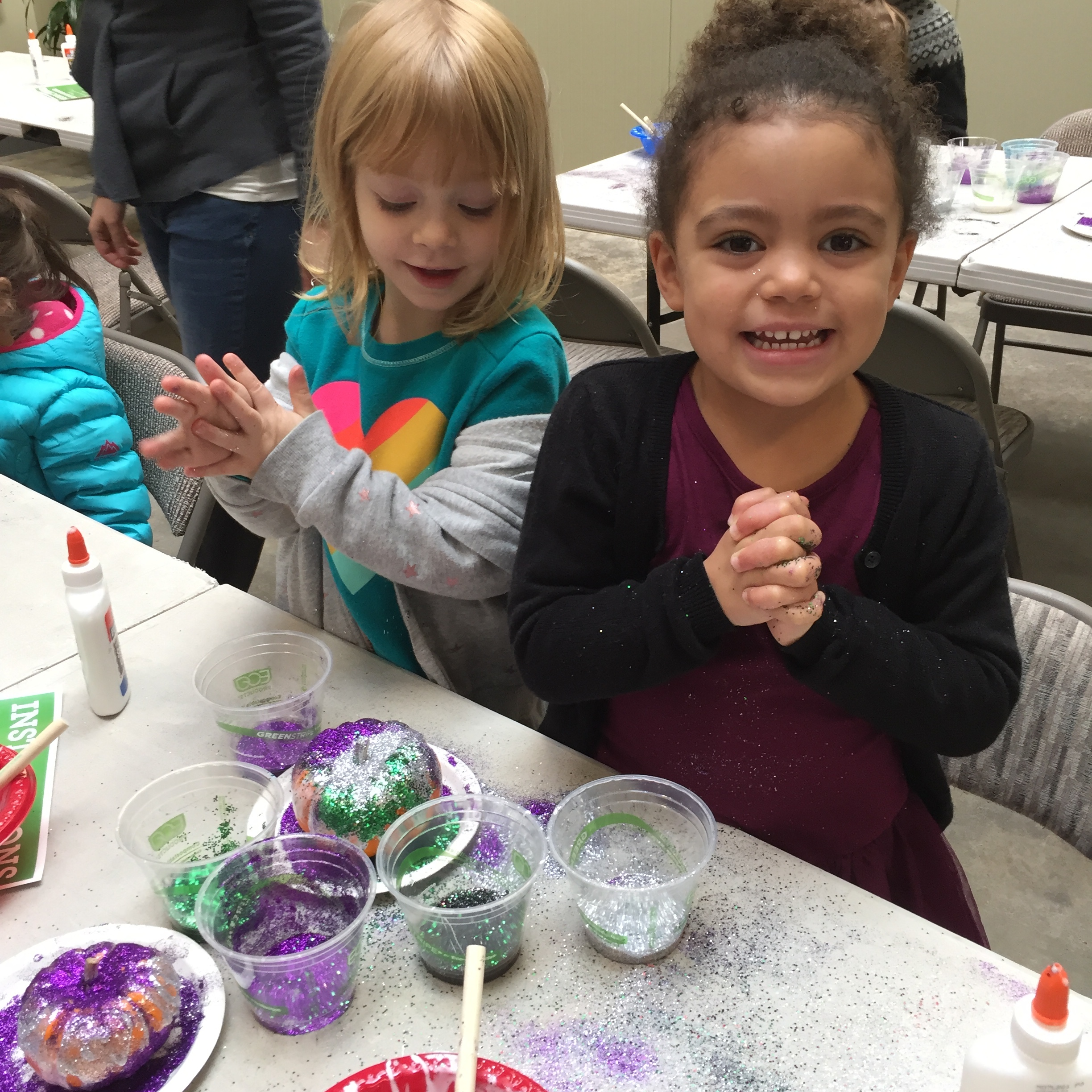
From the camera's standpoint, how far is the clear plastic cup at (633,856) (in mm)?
821

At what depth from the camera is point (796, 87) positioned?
2.97 ft

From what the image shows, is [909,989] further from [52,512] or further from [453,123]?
[52,512]

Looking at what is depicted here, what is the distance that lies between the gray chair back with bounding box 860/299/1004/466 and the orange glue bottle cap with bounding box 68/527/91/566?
4.66 feet

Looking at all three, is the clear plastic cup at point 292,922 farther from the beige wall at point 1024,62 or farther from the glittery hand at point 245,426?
the beige wall at point 1024,62

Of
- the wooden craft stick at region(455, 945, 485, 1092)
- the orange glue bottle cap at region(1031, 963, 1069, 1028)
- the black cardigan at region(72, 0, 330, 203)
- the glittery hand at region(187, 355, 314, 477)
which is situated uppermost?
the black cardigan at region(72, 0, 330, 203)

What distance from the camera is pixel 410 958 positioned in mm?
831

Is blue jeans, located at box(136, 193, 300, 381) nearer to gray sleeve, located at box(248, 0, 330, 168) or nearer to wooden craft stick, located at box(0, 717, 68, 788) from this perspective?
Result: gray sleeve, located at box(248, 0, 330, 168)

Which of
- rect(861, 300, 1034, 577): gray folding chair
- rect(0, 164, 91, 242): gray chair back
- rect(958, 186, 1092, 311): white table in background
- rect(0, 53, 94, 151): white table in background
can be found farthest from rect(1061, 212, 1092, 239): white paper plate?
rect(0, 53, 94, 151): white table in background

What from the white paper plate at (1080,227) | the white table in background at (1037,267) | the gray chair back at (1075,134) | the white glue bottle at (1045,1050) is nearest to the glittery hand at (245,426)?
the white glue bottle at (1045,1050)

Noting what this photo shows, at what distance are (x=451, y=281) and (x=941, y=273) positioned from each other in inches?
58.3

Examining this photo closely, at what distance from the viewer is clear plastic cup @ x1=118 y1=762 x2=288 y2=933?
34.6 inches

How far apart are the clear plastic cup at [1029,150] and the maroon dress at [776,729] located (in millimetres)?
1954

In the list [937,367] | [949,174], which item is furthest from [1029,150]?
[937,367]

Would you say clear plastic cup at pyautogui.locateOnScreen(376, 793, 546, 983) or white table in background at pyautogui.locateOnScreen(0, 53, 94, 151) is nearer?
clear plastic cup at pyautogui.locateOnScreen(376, 793, 546, 983)
